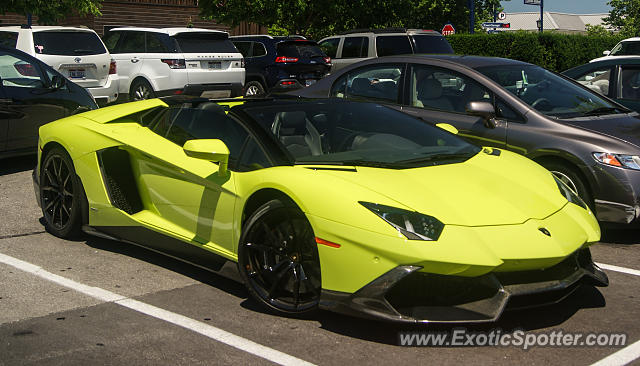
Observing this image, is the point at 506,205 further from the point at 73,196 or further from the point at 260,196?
the point at 73,196

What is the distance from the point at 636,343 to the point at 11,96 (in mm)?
7732

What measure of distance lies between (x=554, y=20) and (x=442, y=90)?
342 ft

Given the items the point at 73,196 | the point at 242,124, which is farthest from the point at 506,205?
the point at 73,196

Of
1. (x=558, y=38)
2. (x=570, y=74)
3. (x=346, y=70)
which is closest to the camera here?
(x=346, y=70)

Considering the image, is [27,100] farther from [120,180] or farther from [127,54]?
[127,54]

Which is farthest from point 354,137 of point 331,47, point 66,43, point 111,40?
point 331,47

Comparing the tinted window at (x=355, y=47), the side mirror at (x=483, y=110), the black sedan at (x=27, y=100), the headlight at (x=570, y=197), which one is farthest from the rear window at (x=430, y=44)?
the headlight at (x=570, y=197)

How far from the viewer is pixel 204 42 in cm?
1755

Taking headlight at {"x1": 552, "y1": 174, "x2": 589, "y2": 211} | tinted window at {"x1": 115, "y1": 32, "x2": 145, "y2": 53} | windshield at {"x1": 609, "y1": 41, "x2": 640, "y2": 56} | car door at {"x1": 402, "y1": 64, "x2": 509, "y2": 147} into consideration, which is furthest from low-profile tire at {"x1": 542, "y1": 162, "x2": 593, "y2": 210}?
windshield at {"x1": 609, "y1": 41, "x2": 640, "y2": 56}

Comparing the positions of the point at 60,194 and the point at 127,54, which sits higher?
the point at 127,54

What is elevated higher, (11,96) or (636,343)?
(11,96)

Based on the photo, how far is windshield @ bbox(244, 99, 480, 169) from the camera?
5266 mm

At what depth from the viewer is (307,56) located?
19.9 m

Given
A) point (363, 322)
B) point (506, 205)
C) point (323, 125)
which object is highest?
point (323, 125)
